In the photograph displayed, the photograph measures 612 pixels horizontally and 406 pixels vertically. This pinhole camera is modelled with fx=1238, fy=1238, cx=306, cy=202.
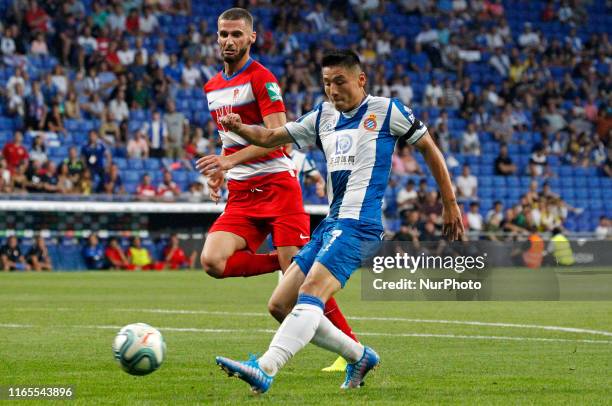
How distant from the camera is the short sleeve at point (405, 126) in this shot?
766 centimetres

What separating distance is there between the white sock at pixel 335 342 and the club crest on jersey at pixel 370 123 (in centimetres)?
122

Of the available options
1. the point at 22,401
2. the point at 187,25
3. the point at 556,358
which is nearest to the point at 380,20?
the point at 187,25

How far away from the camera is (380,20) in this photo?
112ft

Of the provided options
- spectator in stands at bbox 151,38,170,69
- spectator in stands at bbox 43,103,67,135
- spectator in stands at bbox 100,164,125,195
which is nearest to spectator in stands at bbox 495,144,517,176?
spectator in stands at bbox 151,38,170,69

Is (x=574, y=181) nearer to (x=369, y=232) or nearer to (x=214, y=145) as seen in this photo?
(x=214, y=145)

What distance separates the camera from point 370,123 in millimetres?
7672

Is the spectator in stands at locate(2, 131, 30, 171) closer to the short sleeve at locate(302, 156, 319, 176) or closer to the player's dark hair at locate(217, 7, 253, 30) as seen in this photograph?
the short sleeve at locate(302, 156, 319, 176)

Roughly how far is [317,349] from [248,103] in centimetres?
230

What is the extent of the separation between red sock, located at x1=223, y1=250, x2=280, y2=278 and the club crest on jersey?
1.89 metres

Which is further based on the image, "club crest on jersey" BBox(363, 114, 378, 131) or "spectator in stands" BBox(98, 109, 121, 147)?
"spectator in stands" BBox(98, 109, 121, 147)

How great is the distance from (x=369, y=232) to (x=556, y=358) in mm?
2567

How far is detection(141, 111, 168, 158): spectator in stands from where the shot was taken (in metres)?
27.1

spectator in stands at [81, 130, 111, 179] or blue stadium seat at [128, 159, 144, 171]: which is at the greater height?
spectator in stands at [81, 130, 111, 179]

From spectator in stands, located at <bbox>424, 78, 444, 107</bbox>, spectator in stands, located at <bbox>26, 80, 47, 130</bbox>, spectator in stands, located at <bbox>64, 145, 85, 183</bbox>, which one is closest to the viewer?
spectator in stands, located at <bbox>64, 145, 85, 183</bbox>
